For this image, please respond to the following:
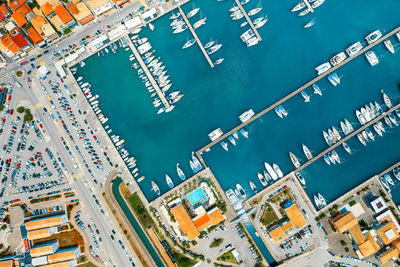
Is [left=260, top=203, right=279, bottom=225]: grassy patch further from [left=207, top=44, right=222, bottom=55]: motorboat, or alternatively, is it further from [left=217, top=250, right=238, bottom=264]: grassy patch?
[left=207, top=44, right=222, bottom=55]: motorboat

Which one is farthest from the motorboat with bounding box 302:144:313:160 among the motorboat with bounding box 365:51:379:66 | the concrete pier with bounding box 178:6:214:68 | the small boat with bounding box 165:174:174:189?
the small boat with bounding box 165:174:174:189

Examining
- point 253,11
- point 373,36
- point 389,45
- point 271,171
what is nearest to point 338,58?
point 373,36

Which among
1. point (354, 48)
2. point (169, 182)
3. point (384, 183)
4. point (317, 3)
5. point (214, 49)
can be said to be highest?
point (214, 49)

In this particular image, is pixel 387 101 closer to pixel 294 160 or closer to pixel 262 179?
pixel 294 160

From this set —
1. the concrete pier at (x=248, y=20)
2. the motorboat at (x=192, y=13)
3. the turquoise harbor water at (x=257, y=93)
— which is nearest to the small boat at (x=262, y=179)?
Result: the turquoise harbor water at (x=257, y=93)

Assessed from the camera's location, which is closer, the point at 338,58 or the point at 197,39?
the point at 338,58
